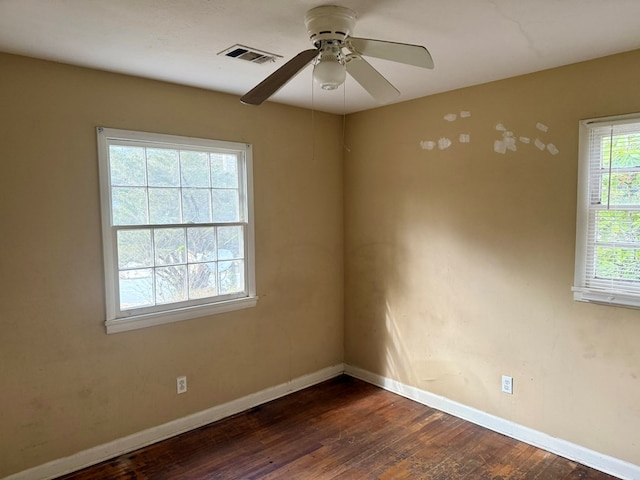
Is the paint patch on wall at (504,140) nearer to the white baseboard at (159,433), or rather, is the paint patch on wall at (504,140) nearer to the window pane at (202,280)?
the window pane at (202,280)

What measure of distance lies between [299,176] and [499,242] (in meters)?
1.73

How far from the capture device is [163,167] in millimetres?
2980

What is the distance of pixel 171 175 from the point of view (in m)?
3.02

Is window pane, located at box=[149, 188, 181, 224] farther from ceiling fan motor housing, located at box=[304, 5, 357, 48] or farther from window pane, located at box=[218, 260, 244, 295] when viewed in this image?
ceiling fan motor housing, located at box=[304, 5, 357, 48]

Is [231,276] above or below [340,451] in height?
above

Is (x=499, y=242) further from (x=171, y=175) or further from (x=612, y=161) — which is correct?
(x=171, y=175)

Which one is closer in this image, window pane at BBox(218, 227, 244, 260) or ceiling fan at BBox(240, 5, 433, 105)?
ceiling fan at BBox(240, 5, 433, 105)

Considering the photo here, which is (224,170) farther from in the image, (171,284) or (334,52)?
(334,52)

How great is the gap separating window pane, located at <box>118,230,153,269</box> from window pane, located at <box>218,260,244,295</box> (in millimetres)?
570

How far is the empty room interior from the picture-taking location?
214 centimetres

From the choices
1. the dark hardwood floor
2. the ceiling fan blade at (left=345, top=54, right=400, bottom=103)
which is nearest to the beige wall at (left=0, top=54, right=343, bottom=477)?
the dark hardwood floor

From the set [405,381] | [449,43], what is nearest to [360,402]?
[405,381]

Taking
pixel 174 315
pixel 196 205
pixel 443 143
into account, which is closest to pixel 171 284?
pixel 174 315

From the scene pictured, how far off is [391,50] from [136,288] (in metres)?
2.22
